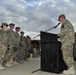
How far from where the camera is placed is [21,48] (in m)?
11.9

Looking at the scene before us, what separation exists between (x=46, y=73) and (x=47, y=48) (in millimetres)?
819

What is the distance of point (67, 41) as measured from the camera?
7.05 meters

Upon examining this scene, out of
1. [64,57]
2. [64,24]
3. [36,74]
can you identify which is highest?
Result: [64,24]

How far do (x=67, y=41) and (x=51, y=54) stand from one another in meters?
Answer: 0.70

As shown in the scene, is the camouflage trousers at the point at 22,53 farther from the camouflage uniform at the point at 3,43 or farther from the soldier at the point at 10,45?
the camouflage uniform at the point at 3,43

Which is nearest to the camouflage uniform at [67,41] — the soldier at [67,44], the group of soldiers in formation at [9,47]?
the soldier at [67,44]

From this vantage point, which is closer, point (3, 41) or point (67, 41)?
point (67, 41)

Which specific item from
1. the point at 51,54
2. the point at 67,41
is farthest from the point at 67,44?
the point at 51,54

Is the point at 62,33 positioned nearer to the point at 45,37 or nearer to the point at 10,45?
the point at 45,37

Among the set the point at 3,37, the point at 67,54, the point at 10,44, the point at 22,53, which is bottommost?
the point at 67,54

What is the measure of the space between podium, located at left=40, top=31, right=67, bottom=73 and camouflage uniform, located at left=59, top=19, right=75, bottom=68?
0.22 m

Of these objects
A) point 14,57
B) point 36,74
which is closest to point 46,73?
point 36,74

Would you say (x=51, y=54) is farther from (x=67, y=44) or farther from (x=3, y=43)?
(x=3, y=43)

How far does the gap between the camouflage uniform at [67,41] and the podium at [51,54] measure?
8.8 inches
